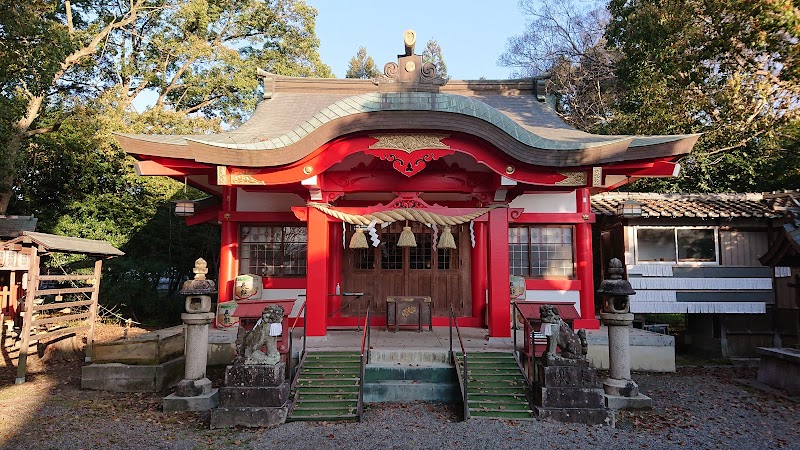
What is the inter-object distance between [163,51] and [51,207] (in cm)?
847

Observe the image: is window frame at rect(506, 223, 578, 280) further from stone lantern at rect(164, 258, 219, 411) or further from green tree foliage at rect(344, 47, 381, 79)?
green tree foliage at rect(344, 47, 381, 79)

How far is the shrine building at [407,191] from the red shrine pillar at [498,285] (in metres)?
0.03

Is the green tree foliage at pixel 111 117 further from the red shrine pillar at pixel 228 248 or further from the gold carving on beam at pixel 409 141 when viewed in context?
the gold carving on beam at pixel 409 141

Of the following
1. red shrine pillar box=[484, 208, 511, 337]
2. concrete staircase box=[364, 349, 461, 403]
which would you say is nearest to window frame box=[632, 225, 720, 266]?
red shrine pillar box=[484, 208, 511, 337]

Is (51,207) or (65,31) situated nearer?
(65,31)

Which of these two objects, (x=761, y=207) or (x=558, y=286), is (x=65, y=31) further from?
(x=761, y=207)

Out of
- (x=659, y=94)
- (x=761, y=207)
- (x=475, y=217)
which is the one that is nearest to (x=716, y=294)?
(x=761, y=207)

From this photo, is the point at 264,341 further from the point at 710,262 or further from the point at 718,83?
the point at 718,83

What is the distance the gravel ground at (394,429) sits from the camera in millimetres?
5605

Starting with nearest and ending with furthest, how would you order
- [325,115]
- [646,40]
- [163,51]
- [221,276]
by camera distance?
[325,115] < [221,276] < [646,40] < [163,51]

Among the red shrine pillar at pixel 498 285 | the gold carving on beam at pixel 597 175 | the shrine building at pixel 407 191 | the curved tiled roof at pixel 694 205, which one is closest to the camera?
the shrine building at pixel 407 191

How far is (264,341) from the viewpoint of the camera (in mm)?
6375

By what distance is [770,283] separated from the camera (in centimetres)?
1136

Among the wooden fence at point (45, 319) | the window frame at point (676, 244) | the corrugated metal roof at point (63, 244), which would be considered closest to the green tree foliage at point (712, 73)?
the window frame at point (676, 244)
